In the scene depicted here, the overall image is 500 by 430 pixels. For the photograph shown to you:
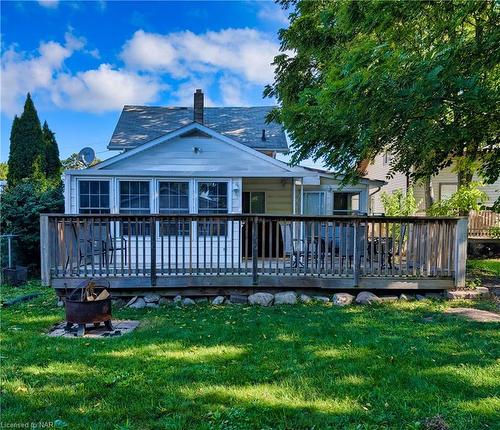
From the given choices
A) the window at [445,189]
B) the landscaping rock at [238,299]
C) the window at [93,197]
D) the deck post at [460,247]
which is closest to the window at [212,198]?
the window at [93,197]

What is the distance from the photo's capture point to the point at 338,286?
22.5ft

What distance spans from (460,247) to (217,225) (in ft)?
14.6

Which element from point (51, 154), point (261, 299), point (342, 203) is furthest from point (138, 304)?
point (51, 154)

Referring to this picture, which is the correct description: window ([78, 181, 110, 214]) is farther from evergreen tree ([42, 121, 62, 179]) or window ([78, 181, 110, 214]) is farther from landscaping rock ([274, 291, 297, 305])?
evergreen tree ([42, 121, 62, 179])

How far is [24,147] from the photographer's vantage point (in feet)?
48.8

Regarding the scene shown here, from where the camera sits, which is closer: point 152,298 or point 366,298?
point 366,298

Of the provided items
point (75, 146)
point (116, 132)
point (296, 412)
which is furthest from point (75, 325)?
point (75, 146)

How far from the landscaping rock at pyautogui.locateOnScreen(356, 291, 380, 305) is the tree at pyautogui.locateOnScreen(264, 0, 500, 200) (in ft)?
8.02

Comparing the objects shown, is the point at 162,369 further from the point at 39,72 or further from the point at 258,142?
the point at 39,72

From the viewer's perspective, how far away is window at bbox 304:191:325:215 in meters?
11.4

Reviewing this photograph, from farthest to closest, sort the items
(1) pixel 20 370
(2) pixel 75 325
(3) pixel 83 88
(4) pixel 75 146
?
(4) pixel 75 146 → (3) pixel 83 88 → (2) pixel 75 325 → (1) pixel 20 370

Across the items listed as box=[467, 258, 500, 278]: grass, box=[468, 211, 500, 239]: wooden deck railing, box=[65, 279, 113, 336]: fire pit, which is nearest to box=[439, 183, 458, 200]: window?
box=[468, 211, 500, 239]: wooden deck railing

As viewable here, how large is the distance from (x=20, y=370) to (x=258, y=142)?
33.1 feet

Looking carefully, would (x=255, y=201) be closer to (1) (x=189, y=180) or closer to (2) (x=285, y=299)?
(1) (x=189, y=180)
